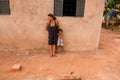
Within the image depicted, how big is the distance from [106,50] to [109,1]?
8.54 m

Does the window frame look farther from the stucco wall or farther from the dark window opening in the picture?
the dark window opening

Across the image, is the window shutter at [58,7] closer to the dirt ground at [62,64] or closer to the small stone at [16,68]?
the dirt ground at [62,64]

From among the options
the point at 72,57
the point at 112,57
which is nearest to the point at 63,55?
the point at 72,57

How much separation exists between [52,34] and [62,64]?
1.21m

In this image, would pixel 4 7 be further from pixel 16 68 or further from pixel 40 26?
pixel 16 68

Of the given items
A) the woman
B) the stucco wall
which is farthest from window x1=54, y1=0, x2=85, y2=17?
the woman

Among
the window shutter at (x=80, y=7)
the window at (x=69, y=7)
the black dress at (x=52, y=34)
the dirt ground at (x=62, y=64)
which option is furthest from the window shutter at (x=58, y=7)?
the dirt ground at (x=62, y=64)

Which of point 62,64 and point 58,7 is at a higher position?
point 58,7

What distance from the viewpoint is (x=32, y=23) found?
698 centimetres

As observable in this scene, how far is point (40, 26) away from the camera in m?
7.04

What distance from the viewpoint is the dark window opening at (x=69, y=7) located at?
22.5 feet

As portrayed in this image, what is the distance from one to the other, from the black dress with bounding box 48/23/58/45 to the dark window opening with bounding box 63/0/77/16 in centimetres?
69

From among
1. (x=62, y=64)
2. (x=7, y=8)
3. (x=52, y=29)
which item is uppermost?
(x=7, y=8)

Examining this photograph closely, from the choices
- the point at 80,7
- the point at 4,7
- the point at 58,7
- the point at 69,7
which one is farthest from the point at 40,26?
the point at 80,7
